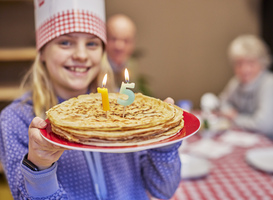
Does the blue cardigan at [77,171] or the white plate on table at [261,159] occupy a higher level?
the blue cardigan at [77,171]

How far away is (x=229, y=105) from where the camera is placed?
362 cm

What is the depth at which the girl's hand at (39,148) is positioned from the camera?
0.77m

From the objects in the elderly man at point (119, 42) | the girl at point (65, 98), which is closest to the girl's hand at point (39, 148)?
the girl at point (65, 98)

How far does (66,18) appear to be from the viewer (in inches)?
41.6

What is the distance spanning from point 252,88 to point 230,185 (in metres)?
1.89

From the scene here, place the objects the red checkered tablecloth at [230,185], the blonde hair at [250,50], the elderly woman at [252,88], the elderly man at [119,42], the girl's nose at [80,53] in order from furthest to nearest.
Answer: the elderly man at [119,42], the blonde hair at [250,50], the elderly woman at [252,88], the red checkered tablecloth at [230,185], the girl's nose at [80,53]

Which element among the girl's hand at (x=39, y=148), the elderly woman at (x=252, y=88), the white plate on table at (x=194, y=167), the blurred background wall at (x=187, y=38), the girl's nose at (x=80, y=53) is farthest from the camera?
the blurred background wall at (x=187, y=38)

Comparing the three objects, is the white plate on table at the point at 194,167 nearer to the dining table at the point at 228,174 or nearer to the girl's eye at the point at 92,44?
the dining table at the point at 228,174

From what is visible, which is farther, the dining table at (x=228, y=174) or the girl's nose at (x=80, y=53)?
the dining table at (x=228, y=174)

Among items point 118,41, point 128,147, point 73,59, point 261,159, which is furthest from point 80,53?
point 118,41

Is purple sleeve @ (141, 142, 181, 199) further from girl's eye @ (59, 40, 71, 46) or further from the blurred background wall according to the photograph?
the blurred background wall

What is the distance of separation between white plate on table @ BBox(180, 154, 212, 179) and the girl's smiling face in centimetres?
99

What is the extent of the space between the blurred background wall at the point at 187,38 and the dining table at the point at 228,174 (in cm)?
230

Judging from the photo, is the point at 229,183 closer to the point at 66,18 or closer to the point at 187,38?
the point at 66,18
